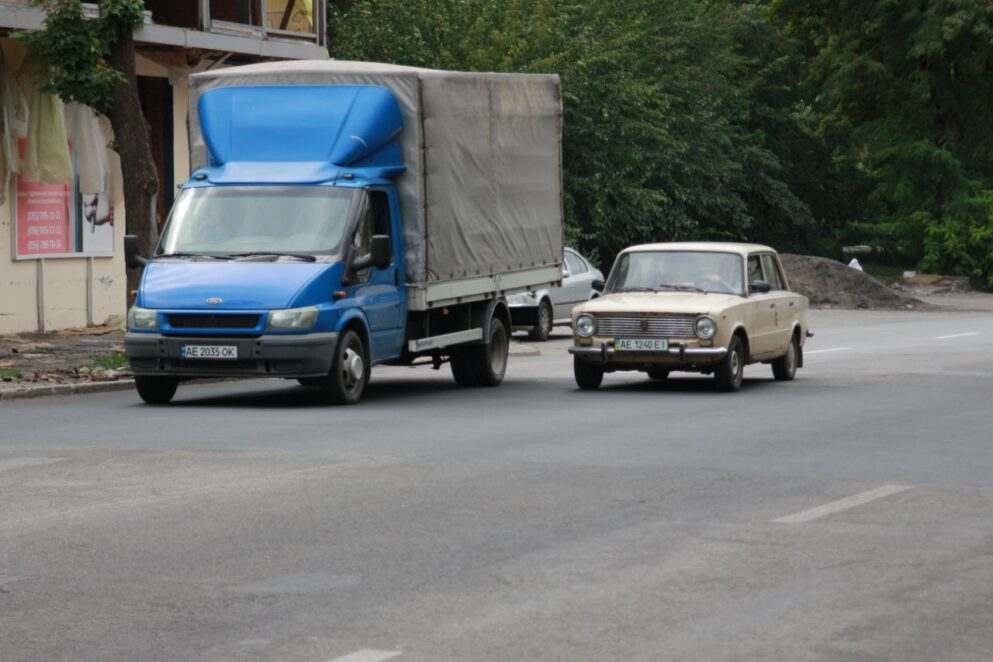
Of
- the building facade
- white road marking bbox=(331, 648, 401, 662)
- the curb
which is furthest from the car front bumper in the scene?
white road marking bbox=(331, 648, 401, 662)

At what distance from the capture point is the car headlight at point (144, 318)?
59.0 ft

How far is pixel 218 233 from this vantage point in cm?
1867

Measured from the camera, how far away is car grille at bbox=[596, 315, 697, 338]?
66.1ft

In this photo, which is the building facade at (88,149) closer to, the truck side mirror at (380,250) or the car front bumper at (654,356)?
the truck side mirror at (380,250)

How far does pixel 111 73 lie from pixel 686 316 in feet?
26.6

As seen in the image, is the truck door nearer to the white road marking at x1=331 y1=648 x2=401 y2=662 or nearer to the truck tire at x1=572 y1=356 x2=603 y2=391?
the truck tire at x1=572 y1=356 x2=603 y2=391

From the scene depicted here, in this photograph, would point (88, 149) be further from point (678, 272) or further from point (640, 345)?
point (640, 345)

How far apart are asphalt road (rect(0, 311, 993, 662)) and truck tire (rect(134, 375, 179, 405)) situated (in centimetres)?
36

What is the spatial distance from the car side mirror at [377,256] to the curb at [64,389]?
3734 millimetres

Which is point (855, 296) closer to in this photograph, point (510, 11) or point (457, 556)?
point (510, 11)

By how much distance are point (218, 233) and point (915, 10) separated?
4379cm

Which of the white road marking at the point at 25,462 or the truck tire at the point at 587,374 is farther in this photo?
the truck tire at the point at 587,374

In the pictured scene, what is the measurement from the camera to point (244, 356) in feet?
57.9

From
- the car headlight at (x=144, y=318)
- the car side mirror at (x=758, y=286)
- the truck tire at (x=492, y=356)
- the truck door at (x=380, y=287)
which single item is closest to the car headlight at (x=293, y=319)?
the truck door at (x=380, y=287)
